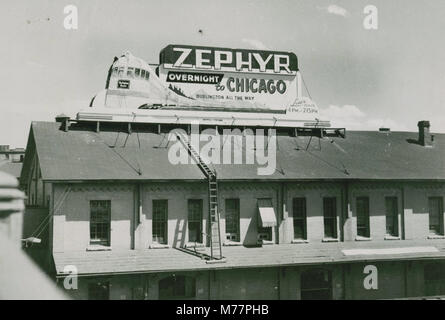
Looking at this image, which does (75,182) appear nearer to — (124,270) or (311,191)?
(124,270)

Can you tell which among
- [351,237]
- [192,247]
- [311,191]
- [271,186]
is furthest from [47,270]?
[351,237]

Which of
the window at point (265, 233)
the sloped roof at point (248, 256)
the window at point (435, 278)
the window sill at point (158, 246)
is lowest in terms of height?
the window at point (435, 278)

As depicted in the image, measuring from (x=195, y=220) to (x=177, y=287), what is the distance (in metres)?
3.26

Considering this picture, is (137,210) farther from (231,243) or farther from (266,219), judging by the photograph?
(266,219)

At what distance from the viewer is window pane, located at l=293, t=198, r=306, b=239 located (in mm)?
23531

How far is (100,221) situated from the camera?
20.6 metres

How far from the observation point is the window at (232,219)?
22609 mm

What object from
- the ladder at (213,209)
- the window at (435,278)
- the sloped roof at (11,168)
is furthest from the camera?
the sloped roof at (11,168)

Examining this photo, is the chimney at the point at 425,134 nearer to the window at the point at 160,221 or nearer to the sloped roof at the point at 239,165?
the sloped roof at the point at 239,165

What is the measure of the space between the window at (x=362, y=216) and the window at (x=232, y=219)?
6.57 meters

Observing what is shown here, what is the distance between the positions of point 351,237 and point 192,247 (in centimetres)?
824

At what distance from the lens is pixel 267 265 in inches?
799

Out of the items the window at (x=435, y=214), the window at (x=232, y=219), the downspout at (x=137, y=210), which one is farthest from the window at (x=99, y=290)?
the window at (x=435, y=214)

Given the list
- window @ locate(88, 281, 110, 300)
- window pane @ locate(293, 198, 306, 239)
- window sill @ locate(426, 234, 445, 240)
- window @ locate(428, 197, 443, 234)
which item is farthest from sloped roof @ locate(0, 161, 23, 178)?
window sill @ locate(426, 234, 445, 240)
